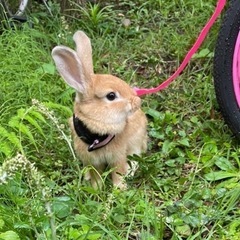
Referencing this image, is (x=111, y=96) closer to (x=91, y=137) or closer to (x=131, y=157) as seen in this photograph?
(x=91, y=137)

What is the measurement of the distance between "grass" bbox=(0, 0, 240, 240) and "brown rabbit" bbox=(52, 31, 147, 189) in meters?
0.09

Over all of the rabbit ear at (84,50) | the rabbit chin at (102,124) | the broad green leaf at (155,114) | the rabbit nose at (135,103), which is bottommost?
the broad green leaf at (155,114)

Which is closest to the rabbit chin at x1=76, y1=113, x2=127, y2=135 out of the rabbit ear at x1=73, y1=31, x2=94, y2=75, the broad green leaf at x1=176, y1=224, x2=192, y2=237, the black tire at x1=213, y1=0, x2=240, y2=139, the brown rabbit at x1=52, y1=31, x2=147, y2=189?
the brown rabbit at x1=52, y1=31, x2=147, y2=189

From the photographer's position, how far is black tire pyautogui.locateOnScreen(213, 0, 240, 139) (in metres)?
3.77

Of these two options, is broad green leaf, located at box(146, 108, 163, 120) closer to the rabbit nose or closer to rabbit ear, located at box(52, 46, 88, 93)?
the rabbit nose

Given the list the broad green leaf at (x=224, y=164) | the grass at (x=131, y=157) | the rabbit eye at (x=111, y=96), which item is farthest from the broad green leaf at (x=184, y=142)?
the rabbit eye at (x=111, y=96)

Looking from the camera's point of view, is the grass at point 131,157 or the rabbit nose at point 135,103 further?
the rabbit nose at point 135,103

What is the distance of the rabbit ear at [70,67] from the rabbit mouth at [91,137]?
0.54 feet

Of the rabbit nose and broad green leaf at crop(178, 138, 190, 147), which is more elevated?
the rabbit nose

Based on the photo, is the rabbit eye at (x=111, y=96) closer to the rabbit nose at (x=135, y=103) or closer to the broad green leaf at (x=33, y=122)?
the rabbit nose at (x=135, y=103)

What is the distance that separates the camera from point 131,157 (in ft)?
12.0

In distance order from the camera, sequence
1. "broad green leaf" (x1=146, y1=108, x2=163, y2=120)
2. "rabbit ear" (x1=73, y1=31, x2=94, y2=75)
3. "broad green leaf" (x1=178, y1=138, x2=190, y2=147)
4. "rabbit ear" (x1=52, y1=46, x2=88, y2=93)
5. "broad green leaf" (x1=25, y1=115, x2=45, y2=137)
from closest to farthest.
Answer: "rabbit ear" (x1=52, y1=46, x2=88, y2=93) < "rabbit ear" (x1=73, y1=31, x2=94, y2=75) < "broad green leaf" (x1=25, y1=115, x2=45, y2=137) < "broad green leaf" (x1=178, y1=138, x2=190, y2=147) < "broad green leaf" (x1=146, y1=108, x2=163, y2=120)

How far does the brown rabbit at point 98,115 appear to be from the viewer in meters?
3.42

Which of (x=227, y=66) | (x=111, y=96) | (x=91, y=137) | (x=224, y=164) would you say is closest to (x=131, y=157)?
(x=91, y=137)
